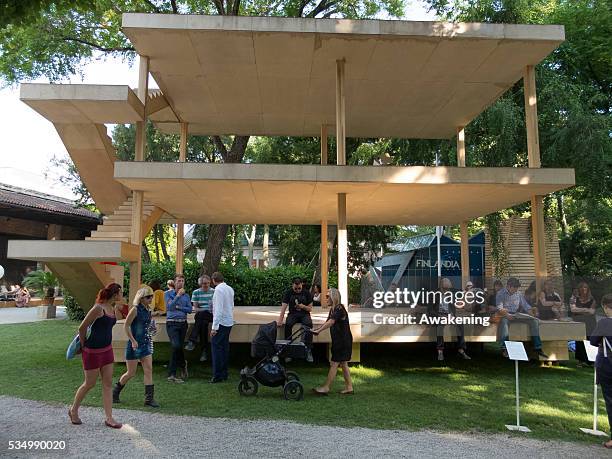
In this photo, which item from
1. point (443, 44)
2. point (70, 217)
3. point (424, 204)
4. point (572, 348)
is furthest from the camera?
point (70, 217)

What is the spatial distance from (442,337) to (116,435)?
19.7 feet

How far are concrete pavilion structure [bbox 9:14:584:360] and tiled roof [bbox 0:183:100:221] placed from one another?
1143cm

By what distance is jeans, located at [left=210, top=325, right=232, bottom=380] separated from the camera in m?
7.68

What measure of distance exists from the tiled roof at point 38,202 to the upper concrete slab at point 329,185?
13.2 meters

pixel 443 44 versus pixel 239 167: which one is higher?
pixel 443 44

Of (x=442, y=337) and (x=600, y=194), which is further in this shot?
(x=600, y=194)

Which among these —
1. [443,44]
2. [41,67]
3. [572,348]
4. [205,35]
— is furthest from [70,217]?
[572,348]

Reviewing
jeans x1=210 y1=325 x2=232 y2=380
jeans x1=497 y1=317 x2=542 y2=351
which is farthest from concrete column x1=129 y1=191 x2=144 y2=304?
jeans x1=497 y1=317 x2=542 y2=351

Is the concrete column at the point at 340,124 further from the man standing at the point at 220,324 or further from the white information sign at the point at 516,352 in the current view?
the white information sign at the point at 516,352

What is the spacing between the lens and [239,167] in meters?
8.98

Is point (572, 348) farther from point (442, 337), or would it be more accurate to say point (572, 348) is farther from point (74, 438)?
point (74, 438)

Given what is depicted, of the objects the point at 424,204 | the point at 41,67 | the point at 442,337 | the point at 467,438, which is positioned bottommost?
the point at 467,438

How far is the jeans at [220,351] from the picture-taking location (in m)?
7.68

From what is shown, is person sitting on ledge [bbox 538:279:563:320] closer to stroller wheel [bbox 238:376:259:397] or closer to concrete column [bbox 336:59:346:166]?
concrete column [bbox 336:59:346:166]
